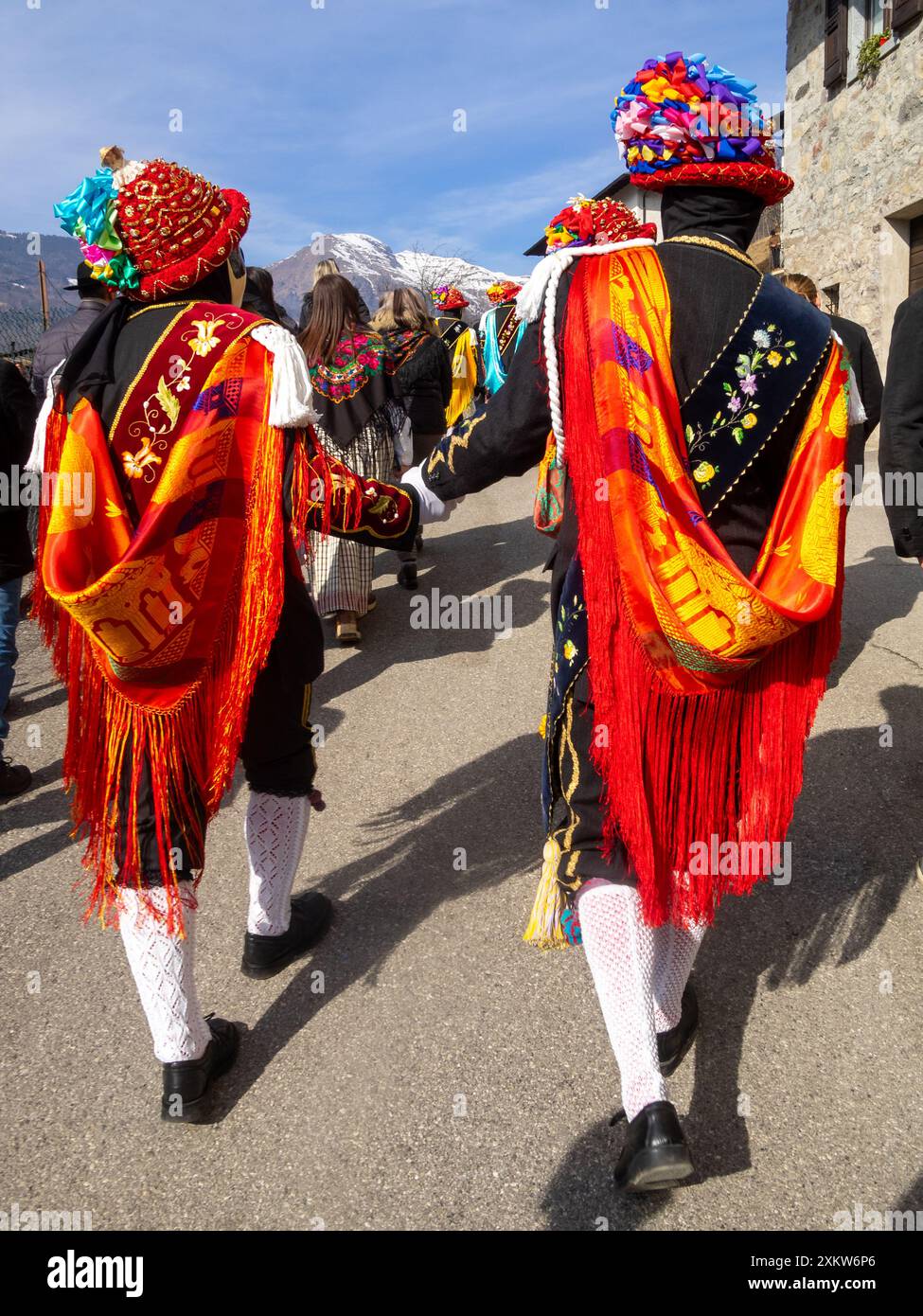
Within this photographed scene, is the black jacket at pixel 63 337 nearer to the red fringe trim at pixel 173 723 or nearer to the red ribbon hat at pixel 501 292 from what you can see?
the red fringe trim at pixel 173 723

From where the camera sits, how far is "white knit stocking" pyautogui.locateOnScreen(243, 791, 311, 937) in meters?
2.37

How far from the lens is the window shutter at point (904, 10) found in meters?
9.32

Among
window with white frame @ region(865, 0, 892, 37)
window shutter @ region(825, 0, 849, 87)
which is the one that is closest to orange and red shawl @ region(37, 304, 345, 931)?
window with white frame @ region(865, 0, 892, 37)

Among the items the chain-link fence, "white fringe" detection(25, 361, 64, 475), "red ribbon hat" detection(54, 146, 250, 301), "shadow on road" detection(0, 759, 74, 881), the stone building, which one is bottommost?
"shadow on road" detection(0, 759, 74, 881)

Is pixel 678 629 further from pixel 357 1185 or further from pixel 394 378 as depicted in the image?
pixel 394 378

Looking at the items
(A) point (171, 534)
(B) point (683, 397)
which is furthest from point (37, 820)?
(B) point (683, 397)

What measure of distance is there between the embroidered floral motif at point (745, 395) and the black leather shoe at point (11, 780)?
3.07 meters

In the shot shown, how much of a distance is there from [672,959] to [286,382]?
1.50 metres

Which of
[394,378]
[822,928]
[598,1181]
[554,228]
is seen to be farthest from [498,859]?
[554,228]

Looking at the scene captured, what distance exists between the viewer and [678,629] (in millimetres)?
1682

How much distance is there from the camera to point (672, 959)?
2025 mm

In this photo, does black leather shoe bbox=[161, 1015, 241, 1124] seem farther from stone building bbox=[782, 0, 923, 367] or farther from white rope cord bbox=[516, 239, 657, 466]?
stone building bbox=[782, 0, 923, 367]

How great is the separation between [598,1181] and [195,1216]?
0.82m

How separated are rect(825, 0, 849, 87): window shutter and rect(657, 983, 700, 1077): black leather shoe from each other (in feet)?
40.4
